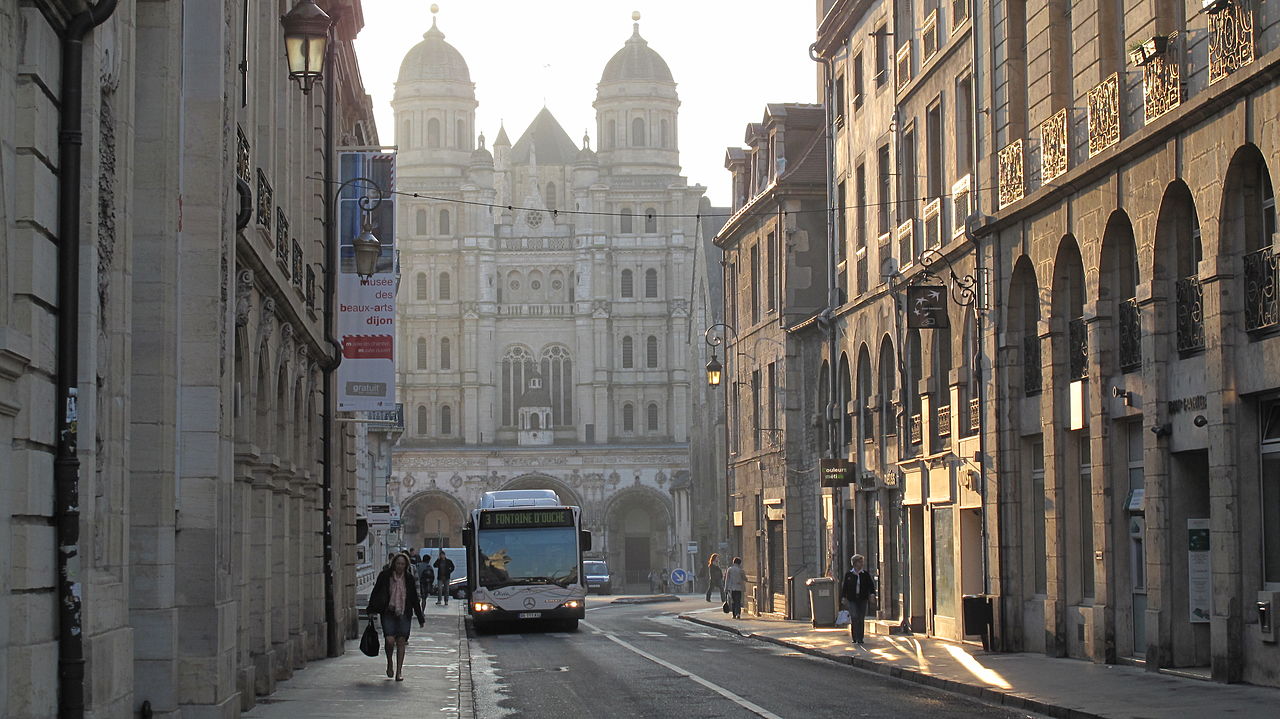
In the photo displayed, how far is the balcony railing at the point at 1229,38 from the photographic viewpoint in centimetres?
1841

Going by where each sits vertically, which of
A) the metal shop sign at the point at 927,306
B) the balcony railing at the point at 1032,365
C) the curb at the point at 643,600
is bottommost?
the curb at the point at 643,600

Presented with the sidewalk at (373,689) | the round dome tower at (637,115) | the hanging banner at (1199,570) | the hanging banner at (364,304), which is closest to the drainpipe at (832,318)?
the sidewalk at (373,689)

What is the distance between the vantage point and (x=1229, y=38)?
741 inches

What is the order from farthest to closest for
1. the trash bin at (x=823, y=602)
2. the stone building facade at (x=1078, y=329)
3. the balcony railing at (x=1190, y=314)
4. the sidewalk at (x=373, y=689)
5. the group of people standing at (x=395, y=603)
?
the trash bin at (x=823, y=602) < the group of people standing at (x=395, y=603) < the balcony railing at (x=1190, y=314) < the stone building facade at (x=1078, y=329) < the sidewalk at (x=373, y=689)

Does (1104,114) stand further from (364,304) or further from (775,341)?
(775,341)

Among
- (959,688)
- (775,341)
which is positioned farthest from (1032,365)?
(775,341)

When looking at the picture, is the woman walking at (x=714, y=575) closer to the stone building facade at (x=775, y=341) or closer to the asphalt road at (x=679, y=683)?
the stone building facade at (x=775, y=341)

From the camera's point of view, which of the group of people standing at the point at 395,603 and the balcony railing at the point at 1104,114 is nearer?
the balcony railing at the point at 1104,114

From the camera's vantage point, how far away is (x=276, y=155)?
21.5m

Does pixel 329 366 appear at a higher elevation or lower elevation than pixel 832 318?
lower

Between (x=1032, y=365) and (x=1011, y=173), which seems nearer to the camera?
(x=1032, y=365)

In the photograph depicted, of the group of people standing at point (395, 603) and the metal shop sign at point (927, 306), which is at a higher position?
→ the metal shop sign at point (927, 306)

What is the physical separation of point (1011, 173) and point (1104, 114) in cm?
406

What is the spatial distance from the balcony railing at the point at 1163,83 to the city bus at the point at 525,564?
20.2m
